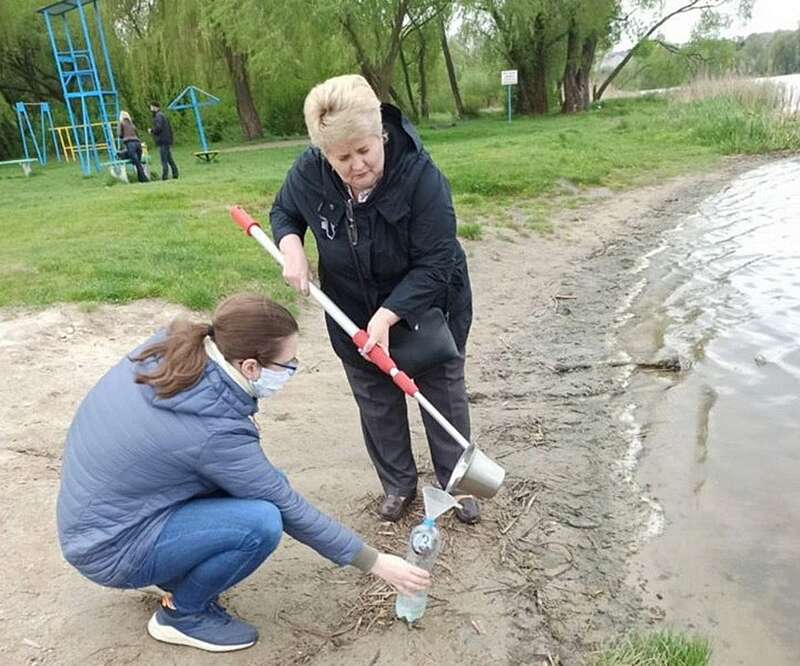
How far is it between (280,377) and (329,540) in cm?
57

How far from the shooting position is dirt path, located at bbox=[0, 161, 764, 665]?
9.73 feet

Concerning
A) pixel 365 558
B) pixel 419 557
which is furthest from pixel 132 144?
pixel 365 558

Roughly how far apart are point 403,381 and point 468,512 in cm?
105

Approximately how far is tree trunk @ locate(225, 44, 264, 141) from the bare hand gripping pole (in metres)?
24.9

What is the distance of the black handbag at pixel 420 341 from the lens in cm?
313

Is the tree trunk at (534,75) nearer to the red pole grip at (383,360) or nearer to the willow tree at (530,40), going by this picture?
the willow tree at (530,40)

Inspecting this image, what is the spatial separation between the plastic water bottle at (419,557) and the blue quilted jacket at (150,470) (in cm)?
60

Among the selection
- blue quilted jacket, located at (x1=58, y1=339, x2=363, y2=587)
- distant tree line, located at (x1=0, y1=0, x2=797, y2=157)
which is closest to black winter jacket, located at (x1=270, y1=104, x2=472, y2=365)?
blue quilted jacket, located at (x1=58, y1=339, x2=363, y2=587)

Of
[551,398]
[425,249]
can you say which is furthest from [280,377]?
[551,398]

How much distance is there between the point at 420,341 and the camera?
3.15 metres

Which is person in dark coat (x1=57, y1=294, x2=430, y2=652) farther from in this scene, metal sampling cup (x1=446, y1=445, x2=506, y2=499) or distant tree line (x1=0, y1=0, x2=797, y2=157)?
distant tree line (x1=0, y1=0, x2=797, y2=157)

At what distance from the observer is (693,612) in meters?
3.28

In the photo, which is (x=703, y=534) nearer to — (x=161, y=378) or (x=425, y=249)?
(x=425, y=249)

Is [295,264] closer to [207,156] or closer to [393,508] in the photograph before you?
[393,508]
